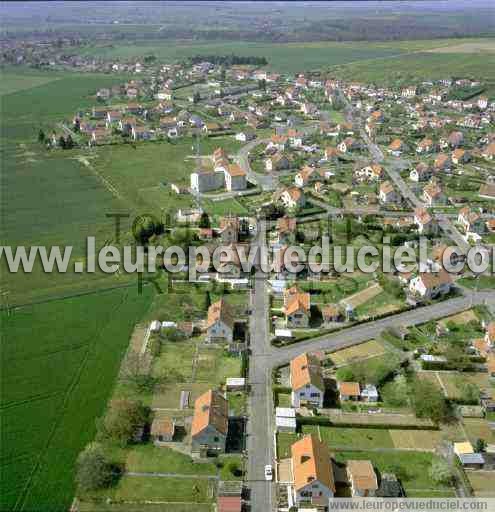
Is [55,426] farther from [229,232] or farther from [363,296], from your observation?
[229,232]

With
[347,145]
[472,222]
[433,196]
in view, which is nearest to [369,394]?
[472,222]

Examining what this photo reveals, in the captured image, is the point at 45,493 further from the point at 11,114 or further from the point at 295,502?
the point at 11,114

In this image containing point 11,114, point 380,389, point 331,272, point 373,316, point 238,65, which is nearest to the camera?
point 380,389

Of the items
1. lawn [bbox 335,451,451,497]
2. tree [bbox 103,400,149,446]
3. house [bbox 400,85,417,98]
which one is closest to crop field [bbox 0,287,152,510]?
tree [bbox 103,400,149,446]

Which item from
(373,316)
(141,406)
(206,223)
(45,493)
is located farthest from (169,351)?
(206,223)

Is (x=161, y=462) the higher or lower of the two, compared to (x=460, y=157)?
lower

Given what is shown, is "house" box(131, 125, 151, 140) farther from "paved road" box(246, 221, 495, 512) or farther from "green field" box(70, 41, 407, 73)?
"green field" box(70, 41, 407, 73)
